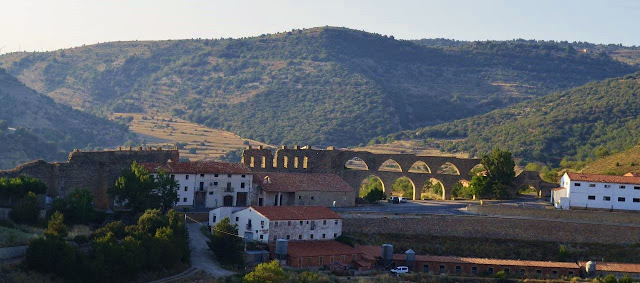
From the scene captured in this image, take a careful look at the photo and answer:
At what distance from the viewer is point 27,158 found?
100m

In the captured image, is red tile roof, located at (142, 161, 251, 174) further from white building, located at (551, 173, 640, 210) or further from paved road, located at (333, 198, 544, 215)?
white building, located at (551, 173, 640, 210)

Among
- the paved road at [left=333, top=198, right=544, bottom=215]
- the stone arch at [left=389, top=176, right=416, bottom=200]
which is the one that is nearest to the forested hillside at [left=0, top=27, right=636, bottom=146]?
the stone arch at [left=389, top=176, right=416, bottom=200]

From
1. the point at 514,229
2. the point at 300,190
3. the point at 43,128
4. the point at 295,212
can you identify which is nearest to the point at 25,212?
the point at 295,212

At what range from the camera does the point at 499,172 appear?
222 ft

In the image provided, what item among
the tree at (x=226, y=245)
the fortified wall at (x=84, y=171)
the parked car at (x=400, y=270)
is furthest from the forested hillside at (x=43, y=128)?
the parked car at (x=400, y=270)

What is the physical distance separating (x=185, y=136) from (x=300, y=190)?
234 feet

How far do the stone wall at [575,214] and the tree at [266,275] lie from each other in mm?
19777

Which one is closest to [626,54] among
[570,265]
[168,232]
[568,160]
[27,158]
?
[568,160]

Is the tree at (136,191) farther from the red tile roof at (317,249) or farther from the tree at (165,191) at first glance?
the red tile roof at (317,249)

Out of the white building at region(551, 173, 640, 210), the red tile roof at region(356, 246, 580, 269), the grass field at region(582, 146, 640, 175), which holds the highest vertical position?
the grass field at region(582, 146, 640, 175)

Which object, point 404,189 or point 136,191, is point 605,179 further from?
point 136,191

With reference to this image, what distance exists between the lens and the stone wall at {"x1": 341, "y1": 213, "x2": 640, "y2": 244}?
188 ft

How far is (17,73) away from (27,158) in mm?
88175

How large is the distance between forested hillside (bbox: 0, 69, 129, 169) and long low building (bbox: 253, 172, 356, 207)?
4746 centimetres
